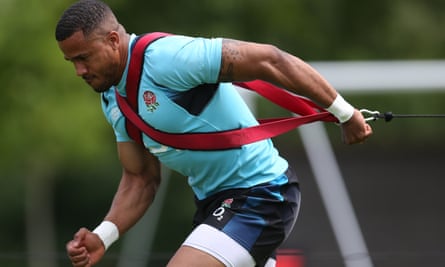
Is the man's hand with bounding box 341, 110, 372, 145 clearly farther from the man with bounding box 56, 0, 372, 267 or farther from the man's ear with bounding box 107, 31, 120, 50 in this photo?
the man's ear with bounding box 107, 31, 120, 50

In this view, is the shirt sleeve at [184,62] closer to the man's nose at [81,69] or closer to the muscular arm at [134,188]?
the man's nose at [81,69]

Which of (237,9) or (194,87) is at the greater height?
(194,87)

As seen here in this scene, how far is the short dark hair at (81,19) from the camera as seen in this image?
5.39 m

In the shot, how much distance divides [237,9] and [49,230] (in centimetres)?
402

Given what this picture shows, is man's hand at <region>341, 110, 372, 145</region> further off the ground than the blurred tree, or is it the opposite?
man's hand at <region>341, 110, 372, 145</region>

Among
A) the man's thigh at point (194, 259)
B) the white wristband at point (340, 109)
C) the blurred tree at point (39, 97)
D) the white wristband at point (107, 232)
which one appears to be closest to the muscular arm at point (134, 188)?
the white wristband at point (107, 232)

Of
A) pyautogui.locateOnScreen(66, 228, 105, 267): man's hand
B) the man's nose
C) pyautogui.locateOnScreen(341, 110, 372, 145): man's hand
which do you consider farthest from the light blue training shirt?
pyautogui.locateOnScreen(66, 228, 105, 267): man's hand

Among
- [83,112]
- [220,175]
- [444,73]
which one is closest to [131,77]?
[220,175]

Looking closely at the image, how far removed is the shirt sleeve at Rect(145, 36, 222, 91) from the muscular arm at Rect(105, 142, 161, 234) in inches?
28.7

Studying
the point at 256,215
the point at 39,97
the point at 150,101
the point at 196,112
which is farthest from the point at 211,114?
the point at 39,97

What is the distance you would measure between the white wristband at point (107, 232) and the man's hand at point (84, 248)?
0.04 meters

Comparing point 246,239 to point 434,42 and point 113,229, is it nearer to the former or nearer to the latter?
point 113,229

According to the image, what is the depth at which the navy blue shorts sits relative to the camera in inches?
219

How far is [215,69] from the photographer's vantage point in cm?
530
